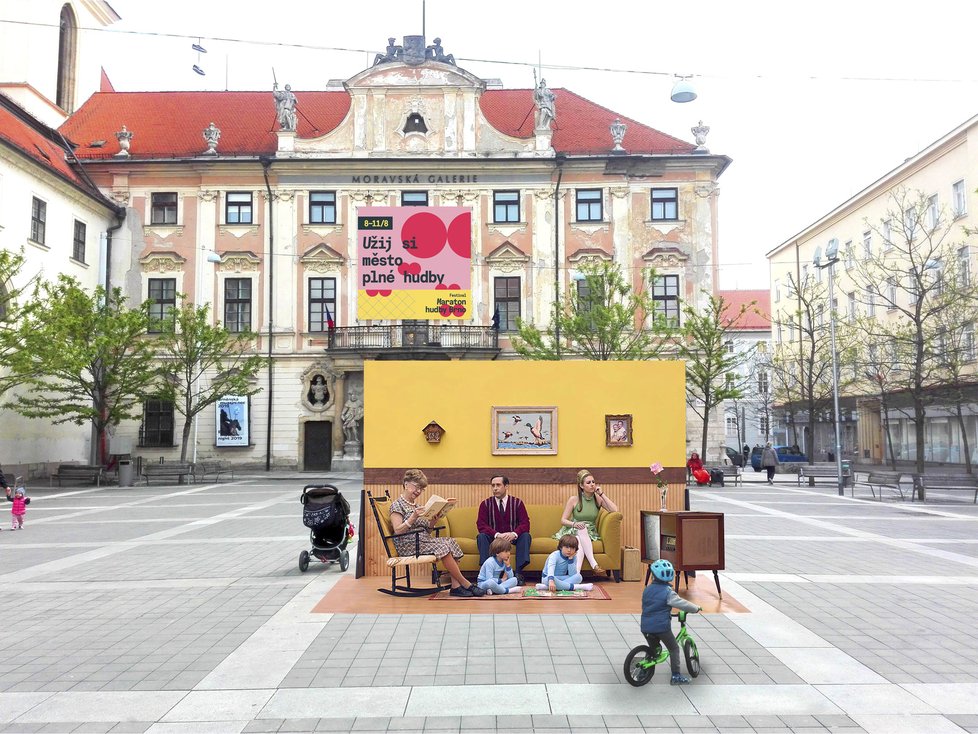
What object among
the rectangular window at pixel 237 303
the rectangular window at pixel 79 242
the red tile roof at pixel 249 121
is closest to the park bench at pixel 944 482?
the red tile roof at pixel 249 121

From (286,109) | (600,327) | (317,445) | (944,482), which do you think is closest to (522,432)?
(944,482)

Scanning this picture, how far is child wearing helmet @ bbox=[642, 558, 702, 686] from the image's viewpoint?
256 inches

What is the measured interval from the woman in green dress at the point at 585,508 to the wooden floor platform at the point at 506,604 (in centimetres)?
74

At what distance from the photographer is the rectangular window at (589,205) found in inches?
1516

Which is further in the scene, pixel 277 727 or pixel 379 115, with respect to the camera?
pixel 379 115

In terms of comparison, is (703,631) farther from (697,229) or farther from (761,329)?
(761,329)

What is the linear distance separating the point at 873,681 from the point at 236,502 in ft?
65.2

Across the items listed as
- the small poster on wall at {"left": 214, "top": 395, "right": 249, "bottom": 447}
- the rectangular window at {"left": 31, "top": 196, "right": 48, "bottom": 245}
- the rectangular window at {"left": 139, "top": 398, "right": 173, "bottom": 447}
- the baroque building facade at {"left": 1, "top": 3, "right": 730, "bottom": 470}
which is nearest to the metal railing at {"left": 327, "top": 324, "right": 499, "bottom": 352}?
the baroque building facade at {"left": 1, "top": 3, "right": 730, "bottom": 470}

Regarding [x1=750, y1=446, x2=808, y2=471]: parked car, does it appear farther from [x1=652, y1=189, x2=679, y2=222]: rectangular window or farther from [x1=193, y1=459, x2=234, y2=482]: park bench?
[x1=193, y1=459, x2=234, y2=482]: park bench

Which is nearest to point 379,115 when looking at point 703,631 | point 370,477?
point 370,477

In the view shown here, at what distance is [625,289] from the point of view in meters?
33.0

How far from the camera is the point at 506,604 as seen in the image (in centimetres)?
926

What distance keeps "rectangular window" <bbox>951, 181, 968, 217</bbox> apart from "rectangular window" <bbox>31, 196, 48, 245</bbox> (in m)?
38.3

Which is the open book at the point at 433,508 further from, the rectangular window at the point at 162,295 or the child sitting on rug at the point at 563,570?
the rectangular window at the point at 162,295
